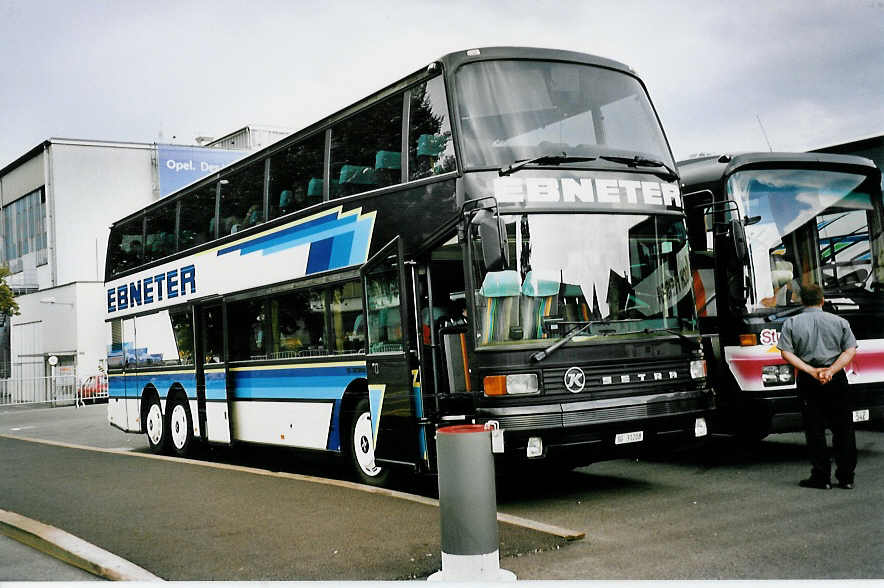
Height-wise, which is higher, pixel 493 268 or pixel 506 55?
pixel 506 55

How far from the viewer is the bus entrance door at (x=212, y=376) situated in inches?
533

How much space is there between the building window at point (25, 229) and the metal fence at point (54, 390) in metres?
5.31

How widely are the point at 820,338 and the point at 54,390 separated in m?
36.2

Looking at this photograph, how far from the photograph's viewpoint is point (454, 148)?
8.80 metres

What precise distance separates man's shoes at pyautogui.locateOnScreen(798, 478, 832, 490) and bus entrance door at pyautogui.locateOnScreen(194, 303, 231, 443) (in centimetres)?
758

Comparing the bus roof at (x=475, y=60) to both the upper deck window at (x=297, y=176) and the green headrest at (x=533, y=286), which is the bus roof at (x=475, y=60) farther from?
the green headrest at (x=533, y=286)

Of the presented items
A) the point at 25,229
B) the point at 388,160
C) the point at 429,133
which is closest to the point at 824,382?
the point at 429,133

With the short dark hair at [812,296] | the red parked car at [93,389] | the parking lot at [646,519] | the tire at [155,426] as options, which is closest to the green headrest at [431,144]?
the parking lot at [646,519]

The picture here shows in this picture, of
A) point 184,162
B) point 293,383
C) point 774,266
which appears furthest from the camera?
point 184,162

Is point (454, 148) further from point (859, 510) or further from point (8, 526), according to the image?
point (8, 526)

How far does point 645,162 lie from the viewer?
9133mm

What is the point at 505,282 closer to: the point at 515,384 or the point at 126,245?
the point at 515,384

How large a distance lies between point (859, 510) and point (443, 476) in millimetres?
3488

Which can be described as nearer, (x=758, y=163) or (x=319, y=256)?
(x=758, y=163)
